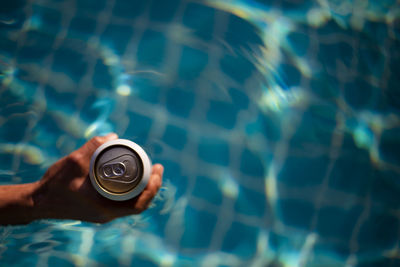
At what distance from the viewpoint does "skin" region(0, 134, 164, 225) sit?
4.74 ft

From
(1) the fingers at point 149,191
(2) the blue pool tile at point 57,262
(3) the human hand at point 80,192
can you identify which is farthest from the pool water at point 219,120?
(1) the fingers at point 149,191

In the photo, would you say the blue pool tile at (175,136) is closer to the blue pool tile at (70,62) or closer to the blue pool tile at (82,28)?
the blue pool tile at (70,62)

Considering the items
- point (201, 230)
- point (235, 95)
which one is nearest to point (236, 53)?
point (235, 95)

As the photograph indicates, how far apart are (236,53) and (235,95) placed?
237 millimetres

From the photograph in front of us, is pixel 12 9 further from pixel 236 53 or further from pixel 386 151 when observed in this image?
pixel 386 151

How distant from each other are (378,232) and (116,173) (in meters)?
1.41

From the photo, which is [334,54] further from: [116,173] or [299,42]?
[116,173]

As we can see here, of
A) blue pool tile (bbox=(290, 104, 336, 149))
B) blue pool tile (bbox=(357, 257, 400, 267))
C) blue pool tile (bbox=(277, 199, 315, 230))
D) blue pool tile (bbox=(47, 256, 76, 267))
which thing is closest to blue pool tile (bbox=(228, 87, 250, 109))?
blue pool tile (bbox=(290, 104, 336, 149))

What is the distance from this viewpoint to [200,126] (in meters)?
1.97

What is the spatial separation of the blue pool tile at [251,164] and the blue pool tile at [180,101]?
375 mm

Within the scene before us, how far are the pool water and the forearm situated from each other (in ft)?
0.50

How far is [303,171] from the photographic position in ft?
6.37

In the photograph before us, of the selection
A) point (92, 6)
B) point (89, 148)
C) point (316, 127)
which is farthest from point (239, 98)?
point (92, 6)

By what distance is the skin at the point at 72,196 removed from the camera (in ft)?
4.74
